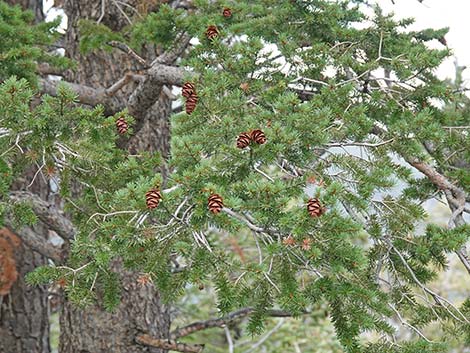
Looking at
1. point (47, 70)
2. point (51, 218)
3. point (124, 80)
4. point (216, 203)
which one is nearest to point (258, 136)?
point (216, 203)

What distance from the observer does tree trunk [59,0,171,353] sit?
564 centimetres

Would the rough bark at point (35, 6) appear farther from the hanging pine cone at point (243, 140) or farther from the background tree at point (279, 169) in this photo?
the hanging pine cone at point (243, 140)

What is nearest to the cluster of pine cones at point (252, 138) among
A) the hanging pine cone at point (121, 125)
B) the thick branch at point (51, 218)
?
the hanging pine cone at point (121, 125)

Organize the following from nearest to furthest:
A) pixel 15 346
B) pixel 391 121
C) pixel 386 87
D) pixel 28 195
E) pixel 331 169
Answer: pixel 331 169 → pixel 391 121 → pixel 386 87 → pixel 28 195 → pixel 15 346

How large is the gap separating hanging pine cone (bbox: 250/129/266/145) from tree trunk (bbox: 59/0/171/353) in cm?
243

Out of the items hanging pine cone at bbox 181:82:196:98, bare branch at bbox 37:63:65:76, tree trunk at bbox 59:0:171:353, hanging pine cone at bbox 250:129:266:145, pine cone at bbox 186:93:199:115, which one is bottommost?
hanging pine cone at bbox 250:129:266:145

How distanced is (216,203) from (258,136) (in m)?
0.35

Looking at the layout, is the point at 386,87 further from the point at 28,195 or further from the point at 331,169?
the point at 28,195

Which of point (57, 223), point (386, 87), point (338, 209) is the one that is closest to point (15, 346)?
point (57, 223)

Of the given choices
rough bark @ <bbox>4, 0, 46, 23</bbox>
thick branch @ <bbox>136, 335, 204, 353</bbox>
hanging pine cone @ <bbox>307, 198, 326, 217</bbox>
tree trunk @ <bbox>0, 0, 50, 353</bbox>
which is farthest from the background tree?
rough bark @ <bbox>4, 0, 46, 23</bbox>

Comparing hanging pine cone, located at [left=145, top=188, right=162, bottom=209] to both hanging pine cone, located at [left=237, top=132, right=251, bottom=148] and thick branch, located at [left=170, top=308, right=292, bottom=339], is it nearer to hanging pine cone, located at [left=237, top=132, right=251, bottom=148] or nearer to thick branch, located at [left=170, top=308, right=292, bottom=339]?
hanging pine cone, located at [left=237, top=132, right=251, bottom=148]

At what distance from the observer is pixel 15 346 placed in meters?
6.91

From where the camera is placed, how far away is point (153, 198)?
2.81 meters

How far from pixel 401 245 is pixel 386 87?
974 mm
